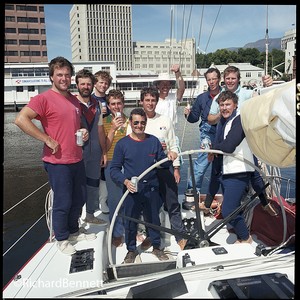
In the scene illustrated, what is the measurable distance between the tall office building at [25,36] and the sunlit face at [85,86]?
71247 millimetres

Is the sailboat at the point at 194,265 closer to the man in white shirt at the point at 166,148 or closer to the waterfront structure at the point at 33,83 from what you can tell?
the man in white shirt at the point at 166,148

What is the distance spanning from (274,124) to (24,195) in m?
9.90

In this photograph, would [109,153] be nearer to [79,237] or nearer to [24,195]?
[79,237]

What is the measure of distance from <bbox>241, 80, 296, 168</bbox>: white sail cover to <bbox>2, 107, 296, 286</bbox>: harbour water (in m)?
2.73

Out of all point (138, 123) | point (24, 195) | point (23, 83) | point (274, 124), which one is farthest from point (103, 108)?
point (23, 83)

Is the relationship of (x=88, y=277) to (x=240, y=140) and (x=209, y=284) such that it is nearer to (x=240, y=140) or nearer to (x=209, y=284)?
(x=209, y=284)

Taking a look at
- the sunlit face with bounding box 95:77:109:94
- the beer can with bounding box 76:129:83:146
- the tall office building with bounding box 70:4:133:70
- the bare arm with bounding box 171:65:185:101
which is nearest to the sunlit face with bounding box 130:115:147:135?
the beer can with bounding box 76:129:83:146

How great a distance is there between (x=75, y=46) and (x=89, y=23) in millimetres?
9607

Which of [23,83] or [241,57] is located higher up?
[241,57]

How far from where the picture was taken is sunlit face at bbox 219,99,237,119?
123 inches

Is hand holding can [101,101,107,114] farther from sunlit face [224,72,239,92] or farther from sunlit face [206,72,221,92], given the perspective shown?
sunlit face [224,72,239,92]

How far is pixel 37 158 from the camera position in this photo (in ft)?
54.9

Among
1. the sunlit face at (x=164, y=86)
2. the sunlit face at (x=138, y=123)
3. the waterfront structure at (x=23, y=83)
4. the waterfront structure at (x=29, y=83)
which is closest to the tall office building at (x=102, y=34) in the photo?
the waterfront structure at (x=29, y=83)

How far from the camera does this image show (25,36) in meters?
66.4
